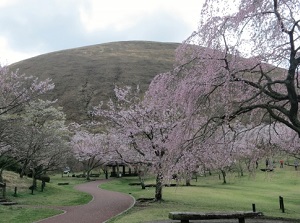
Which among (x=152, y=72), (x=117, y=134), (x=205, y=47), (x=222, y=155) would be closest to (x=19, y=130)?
(x=117, y=134)

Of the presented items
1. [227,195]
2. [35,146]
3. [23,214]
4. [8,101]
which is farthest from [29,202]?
[227,195]

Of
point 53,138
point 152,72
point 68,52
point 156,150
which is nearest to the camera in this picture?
point 156,150

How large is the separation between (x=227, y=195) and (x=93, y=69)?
361 ft

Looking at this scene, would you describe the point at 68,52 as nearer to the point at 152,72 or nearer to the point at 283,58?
the point at 152,72

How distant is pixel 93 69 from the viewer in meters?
131

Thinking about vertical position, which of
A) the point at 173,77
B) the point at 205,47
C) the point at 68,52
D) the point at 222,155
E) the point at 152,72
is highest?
the point at 68,52

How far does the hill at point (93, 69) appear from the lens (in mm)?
110062

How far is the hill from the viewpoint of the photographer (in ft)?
361

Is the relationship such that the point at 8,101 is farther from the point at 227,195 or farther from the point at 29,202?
the point at 227,195

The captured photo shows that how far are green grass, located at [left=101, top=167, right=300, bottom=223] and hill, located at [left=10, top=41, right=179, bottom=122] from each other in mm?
64862

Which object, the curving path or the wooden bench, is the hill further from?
the wooden bench

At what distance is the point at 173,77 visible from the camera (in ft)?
39.9

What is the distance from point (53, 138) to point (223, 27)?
A: 22.7 m

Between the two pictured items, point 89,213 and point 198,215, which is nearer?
Result: point 198,215
